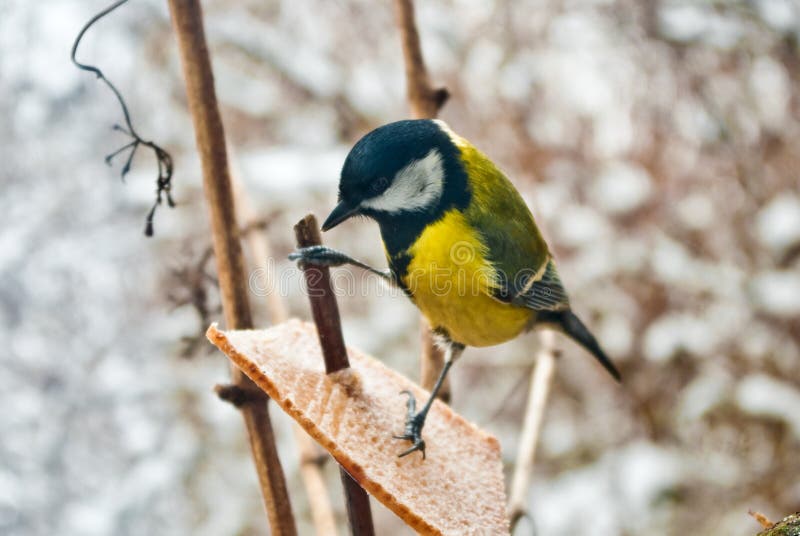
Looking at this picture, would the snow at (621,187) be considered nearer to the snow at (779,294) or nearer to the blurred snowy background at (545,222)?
the blurred snowy background at (545,222)

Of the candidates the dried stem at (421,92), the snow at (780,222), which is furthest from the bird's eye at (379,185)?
the snow at (780,222)

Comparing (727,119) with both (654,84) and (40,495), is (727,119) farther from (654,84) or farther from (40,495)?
(40,495)

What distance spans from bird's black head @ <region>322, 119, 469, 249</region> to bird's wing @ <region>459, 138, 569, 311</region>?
0.03m

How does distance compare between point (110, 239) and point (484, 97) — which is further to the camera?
point (484, 97)

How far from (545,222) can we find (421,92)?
4.08 ft

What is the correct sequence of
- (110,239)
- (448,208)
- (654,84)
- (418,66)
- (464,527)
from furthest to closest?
(654,84)
(110,239)
(418,66)
(448,208)
(464,527)

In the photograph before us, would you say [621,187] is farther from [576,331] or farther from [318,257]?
[318,257]

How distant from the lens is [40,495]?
2.07 m

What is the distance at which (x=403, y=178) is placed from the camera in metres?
0.82

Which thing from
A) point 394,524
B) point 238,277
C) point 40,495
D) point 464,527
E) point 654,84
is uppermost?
point 654,84

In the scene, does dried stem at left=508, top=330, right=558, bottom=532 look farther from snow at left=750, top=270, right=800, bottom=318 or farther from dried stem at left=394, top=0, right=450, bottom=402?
snow at left=750, top=270, right=800, bottom=318

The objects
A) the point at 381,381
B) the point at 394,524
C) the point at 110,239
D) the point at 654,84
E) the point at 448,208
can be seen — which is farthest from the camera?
the point at 654,84

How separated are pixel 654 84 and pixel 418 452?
2.39 meters

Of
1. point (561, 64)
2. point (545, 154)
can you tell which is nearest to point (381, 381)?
point (545, 154)
